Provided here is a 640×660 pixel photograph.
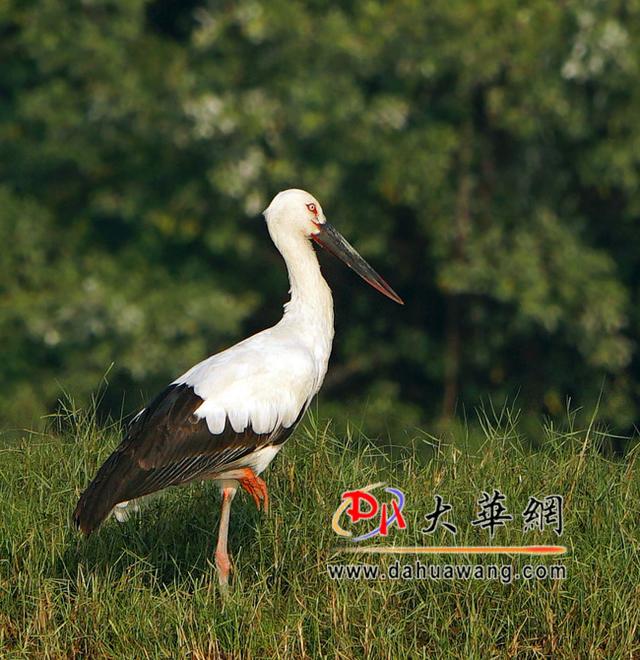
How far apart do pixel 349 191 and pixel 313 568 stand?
617 centimetres

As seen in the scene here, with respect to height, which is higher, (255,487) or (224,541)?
(255,487)

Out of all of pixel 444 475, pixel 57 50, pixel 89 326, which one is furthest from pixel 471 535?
pixel 57 50

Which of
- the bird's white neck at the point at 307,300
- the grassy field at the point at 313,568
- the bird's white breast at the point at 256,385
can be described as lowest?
the grassy field at the point at 313,568

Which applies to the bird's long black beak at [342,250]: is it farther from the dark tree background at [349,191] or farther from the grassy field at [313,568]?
the dark tree background at [349,191]

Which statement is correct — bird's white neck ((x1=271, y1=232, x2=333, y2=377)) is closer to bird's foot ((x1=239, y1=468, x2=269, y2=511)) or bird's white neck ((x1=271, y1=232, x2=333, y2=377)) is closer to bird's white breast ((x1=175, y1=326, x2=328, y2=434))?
bird's white breast ((x1=175, y1=326, x2=328, y2=434))

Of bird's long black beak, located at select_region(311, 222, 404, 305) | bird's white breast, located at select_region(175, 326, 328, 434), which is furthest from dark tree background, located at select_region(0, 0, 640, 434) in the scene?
bird's white breast, located at select_region(175, 326, 328, 434)

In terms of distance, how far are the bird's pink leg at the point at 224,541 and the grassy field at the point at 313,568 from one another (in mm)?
56

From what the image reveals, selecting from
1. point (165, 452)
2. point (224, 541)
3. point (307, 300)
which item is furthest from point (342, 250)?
point (224, 541)

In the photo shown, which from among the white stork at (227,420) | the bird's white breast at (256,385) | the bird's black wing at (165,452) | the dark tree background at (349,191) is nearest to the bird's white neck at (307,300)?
the white stork at (227,420)

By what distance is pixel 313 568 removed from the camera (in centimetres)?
448

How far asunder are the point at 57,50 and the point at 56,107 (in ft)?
1.57

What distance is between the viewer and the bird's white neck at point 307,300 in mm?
5055

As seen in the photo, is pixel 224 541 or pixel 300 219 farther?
pixel 300 219

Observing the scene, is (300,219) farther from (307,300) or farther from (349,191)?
(349,191)
